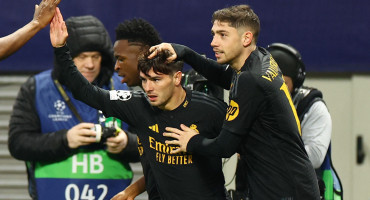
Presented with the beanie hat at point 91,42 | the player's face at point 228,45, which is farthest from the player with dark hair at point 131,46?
the player's face at point 228,45

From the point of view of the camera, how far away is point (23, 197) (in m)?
7.52

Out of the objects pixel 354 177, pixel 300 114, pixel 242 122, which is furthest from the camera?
pixel 354 177

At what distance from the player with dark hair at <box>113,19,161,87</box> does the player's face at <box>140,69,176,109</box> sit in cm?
64

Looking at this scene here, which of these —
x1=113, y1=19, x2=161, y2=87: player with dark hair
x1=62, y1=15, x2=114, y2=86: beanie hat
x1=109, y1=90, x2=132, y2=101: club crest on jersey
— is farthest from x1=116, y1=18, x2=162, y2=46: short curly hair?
x1=109, y1=90, x2=132, y2=101: club crest on jersey

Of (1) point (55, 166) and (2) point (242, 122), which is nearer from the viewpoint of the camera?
(2) point (242, 122)

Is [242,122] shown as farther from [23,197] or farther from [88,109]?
[23,197]

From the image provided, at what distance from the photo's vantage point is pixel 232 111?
4.59m

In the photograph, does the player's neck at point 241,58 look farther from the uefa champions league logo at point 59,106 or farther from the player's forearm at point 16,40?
the uefa champions league logo at point 59,106

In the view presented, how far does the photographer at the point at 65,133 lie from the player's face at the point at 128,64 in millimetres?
369

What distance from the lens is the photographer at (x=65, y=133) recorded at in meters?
5.84

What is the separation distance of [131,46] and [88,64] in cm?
43

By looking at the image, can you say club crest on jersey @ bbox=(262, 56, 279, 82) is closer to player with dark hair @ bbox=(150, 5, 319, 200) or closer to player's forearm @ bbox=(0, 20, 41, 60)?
player with dark hair @ bbox=(150, 5, 319, 200)

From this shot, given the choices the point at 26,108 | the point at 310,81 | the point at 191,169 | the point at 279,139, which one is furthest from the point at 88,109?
the point at 310,81

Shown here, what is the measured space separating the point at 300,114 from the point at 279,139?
3.88 feet
